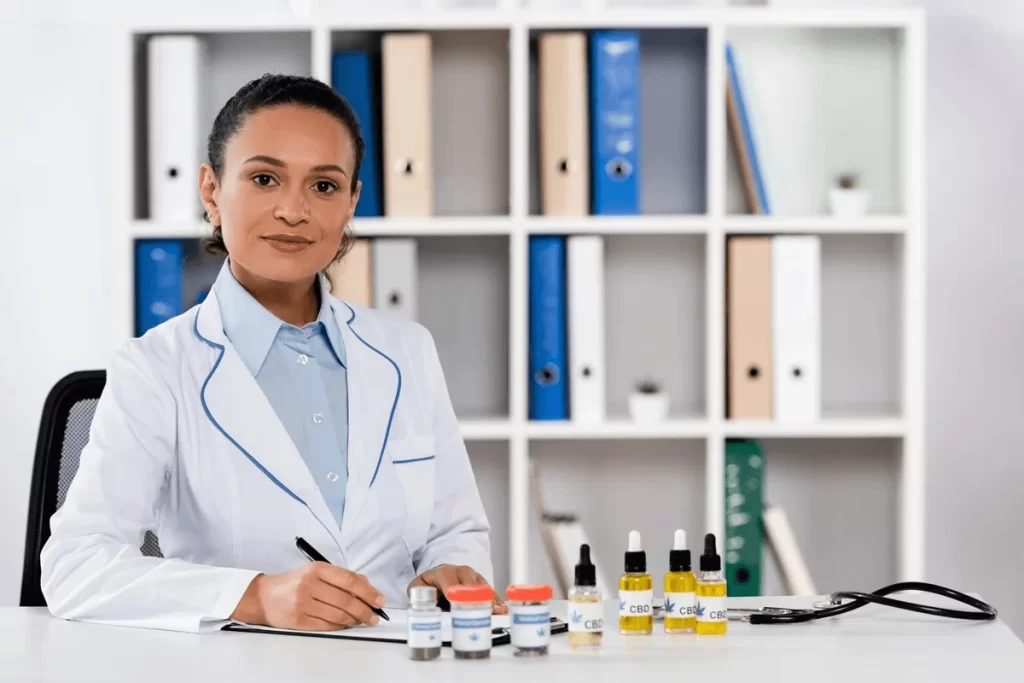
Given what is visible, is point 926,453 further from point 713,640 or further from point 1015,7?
point 713,640

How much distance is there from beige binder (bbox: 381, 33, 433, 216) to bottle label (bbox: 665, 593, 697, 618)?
4.95ft

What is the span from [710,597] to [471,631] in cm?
30

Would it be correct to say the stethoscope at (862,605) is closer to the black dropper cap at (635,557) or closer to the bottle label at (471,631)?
the black dropper cap at (635,557)

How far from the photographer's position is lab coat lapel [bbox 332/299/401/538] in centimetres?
162

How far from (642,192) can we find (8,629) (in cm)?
189

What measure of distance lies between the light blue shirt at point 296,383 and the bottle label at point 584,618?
43 cm

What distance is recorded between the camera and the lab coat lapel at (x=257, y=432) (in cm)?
157

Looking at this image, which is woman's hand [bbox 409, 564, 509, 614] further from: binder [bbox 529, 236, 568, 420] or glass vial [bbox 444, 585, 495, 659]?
binder [bbox 529, 236, 568, 420]

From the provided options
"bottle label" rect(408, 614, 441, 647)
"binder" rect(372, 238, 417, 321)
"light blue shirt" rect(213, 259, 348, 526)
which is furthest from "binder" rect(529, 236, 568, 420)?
"bottle label" rect(408, 614, 441, 647)

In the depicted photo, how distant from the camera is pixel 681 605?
1.36 meters

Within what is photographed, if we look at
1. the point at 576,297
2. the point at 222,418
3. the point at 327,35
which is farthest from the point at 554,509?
the point at 222,418

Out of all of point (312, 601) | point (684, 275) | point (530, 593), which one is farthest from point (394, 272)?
point (530, 593)

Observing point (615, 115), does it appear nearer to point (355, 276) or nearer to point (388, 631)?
point (355, 276)

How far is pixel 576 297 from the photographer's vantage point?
2.69 metres
